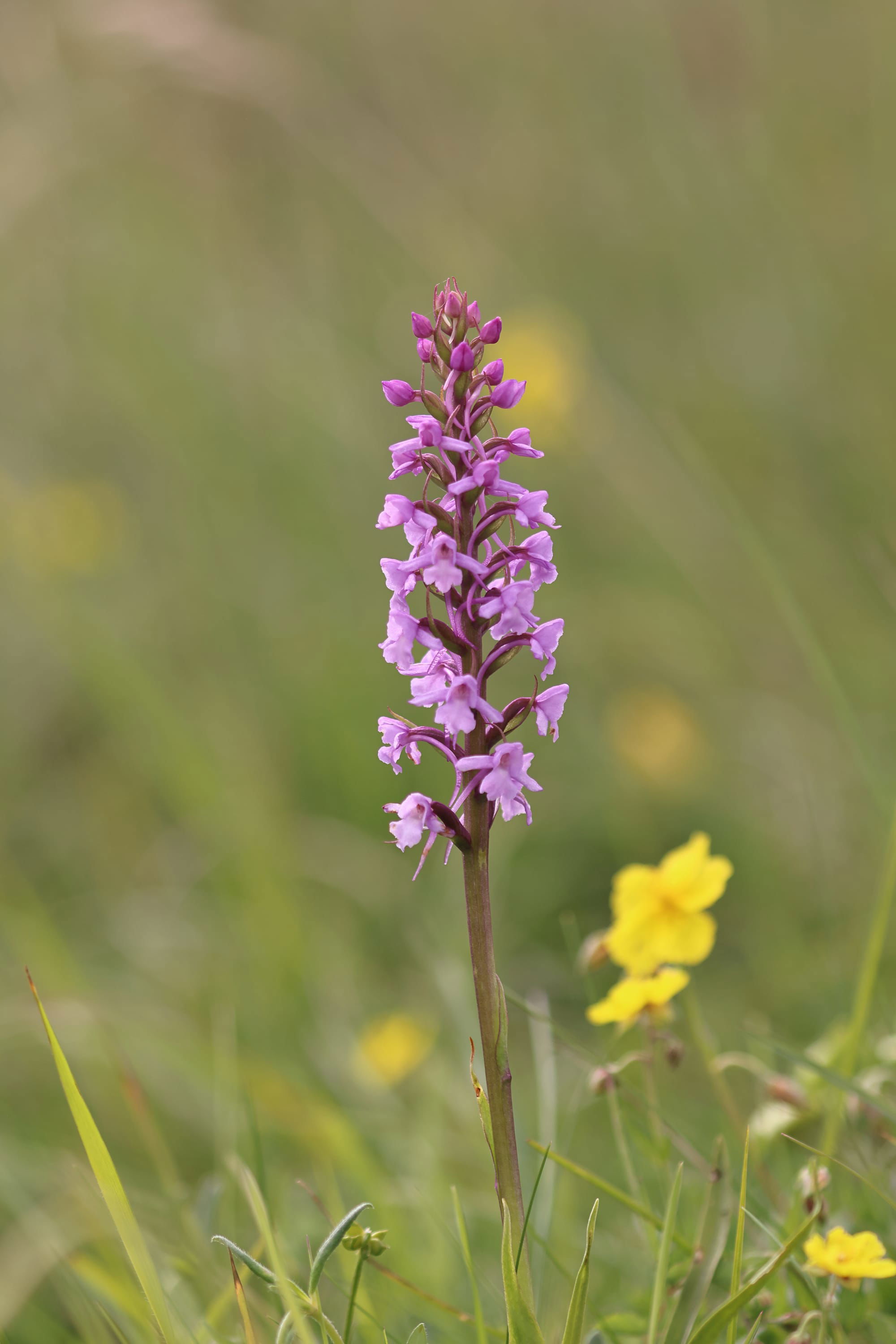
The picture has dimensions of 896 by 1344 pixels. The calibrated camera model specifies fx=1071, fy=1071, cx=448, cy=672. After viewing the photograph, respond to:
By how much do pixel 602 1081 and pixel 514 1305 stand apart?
475 millimetres

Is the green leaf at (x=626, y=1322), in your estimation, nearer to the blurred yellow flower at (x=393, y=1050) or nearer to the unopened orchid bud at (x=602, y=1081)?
the unopened orchid bud at (x=602, y=1081)

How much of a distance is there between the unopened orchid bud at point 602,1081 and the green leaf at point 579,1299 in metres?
0.39

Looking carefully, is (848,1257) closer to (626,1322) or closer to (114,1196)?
(626,1322)

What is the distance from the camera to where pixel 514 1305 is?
1.29 meters

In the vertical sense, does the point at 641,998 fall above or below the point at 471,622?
below

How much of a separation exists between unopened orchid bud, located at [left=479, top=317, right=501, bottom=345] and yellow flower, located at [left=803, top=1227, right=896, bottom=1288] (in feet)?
4.26

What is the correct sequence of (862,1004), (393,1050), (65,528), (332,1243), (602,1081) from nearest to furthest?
1. (332,1243)
2. (602,1081)
3. (862,1004)
4. (393,1050)
5. (65,528)

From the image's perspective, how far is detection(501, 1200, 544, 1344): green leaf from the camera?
4.09 ft

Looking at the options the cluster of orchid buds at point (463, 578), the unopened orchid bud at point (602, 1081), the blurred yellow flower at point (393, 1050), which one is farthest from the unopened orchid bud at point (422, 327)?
the blurred yellow flower at point (393, 1050)

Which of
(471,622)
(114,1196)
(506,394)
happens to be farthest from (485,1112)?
(506,394)

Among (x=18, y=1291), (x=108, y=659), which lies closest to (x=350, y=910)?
(x=108, y=659)

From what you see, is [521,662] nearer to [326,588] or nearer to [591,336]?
[326,588]

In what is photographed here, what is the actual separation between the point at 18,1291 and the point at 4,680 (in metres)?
4.63

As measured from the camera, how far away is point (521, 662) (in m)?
5.68
